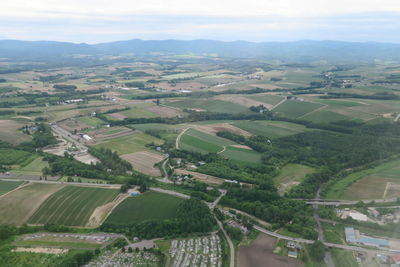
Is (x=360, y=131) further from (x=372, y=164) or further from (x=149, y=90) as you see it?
(x=149, y=90)

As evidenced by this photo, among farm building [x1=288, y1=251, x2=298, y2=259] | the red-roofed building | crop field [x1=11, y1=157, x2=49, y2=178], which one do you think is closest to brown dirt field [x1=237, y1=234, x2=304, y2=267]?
farm building [x1=288, y1=251, x2=298, y2=259]

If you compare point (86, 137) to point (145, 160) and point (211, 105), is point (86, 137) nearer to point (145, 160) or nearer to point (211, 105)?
point (145, 160)

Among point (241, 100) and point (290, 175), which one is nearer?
point (290, 175)

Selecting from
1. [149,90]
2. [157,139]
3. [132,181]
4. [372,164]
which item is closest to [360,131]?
[372,164]

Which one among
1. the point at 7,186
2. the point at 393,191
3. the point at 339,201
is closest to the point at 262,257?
the point at 339,201

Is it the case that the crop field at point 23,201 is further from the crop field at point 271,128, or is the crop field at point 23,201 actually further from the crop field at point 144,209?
the crop field at point 271,128
